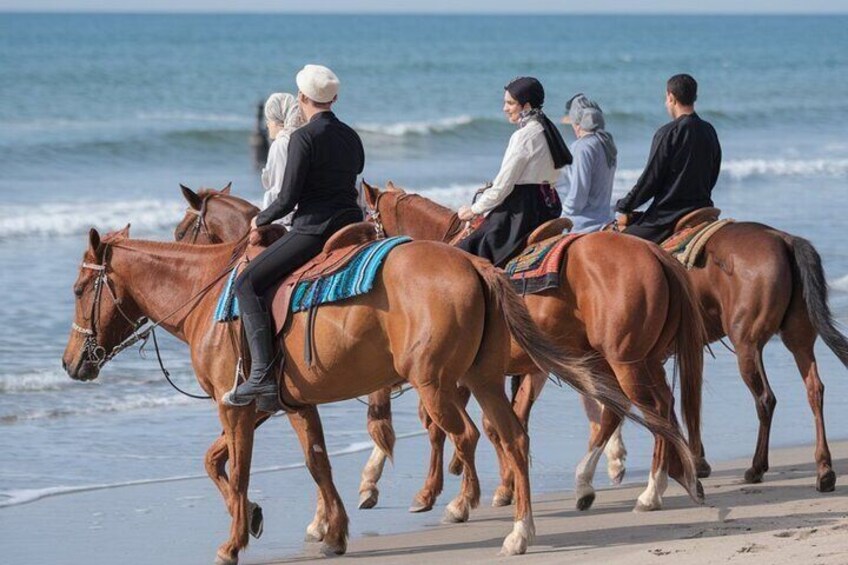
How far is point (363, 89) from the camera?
56.0 meters

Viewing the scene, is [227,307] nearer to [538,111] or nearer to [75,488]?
[538,111]

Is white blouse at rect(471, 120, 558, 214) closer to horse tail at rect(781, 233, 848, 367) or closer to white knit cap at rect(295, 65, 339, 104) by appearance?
white knit cap at rect(295, 65, 339, 104)

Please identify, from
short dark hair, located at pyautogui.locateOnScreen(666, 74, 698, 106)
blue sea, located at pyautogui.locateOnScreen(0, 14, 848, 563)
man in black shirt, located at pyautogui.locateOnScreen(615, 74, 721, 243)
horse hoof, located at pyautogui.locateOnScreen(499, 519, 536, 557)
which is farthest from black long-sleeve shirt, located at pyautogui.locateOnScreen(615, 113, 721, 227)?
horse hoof, located at pyautogui.locateOnScreen(499, 519, 536, 557)

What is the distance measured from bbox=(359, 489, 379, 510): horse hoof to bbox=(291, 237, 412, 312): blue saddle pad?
1.81 m

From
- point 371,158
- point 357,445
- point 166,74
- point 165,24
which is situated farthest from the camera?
point 165,24

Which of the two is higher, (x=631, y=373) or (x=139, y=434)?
(x=631, y=373)

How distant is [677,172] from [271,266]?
2.95 metres

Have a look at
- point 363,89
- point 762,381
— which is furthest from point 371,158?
point 762,381

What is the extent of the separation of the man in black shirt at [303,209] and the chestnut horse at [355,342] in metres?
0.16

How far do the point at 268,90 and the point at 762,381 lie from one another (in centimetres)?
4968

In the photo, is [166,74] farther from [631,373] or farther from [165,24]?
[165,24]

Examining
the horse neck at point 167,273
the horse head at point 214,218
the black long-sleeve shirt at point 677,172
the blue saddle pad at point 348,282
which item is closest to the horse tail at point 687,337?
the black long-sleeve shirt at point 677,172

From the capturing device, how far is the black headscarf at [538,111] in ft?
26.7

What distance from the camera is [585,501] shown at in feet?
27.3
